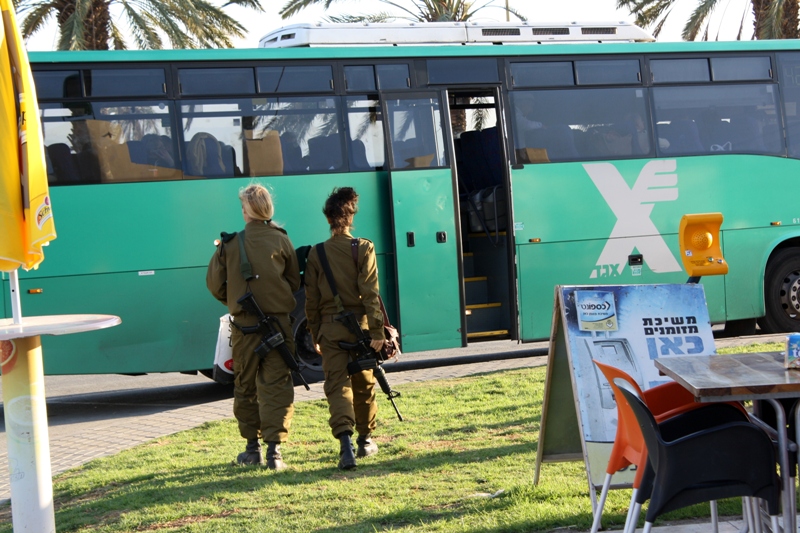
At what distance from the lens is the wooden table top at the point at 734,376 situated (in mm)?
3590

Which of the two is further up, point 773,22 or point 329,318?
point 773,22

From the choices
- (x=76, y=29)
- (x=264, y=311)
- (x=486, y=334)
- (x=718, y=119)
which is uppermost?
(x=76, y=29)

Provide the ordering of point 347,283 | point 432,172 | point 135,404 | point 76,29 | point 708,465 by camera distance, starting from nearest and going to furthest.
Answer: point 708,465, point 347,283, point 135,404, point 432,172, point 76,29

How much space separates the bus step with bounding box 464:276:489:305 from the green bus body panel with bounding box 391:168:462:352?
635mm

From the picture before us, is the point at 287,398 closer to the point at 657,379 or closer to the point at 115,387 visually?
the point at 657,379

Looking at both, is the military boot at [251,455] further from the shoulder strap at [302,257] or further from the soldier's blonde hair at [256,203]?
the soldier's blonde hair at [256,203]

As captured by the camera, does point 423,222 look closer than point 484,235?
Yes

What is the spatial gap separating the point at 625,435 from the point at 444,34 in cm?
813

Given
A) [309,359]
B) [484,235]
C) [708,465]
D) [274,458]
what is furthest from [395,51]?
[708,465]

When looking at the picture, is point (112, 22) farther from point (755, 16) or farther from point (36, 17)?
point (755, 16)

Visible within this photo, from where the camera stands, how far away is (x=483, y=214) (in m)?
11.5

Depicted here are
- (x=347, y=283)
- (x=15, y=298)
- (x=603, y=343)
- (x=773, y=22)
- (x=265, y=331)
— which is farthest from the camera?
(x=773, y=22)

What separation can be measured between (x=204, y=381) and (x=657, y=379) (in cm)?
861

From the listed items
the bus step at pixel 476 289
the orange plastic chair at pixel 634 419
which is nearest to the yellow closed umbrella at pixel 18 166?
the orange plastic chair at pixel 634 419
